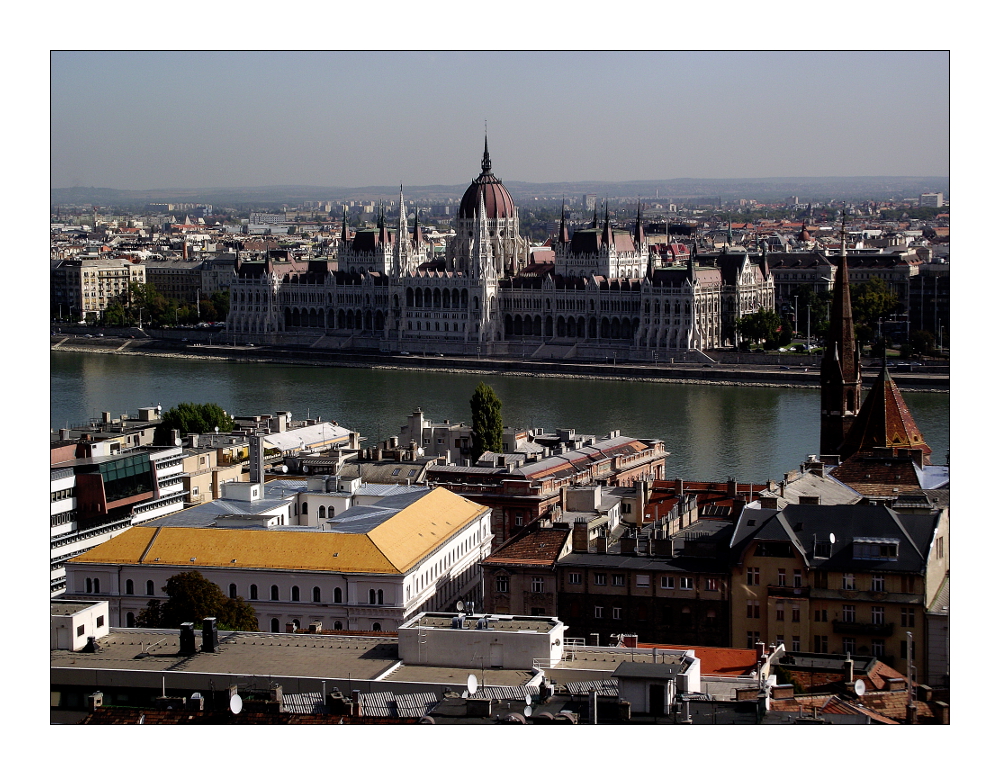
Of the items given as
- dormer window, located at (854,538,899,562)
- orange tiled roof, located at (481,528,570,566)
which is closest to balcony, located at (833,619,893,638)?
dormer window, located at (854,538,899,562)

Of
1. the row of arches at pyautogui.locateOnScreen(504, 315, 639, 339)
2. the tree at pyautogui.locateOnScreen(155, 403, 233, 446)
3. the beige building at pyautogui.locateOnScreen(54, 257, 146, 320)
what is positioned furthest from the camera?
the beige building at pyautogui.locateOnScreen(54, 257, 146, 320)

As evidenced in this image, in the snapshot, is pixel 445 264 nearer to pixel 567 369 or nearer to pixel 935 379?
pixel 567 369

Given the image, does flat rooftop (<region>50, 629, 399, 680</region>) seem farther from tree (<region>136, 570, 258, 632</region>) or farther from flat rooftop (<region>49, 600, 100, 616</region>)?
tree (<region>136, 570, 258, 632</region>)

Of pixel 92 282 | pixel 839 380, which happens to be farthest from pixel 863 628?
pixel 92 282

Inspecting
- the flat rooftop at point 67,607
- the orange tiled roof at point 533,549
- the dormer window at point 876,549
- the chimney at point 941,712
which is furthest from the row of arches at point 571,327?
the chimney at point 941,712

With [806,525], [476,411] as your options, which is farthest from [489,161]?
[806,525]

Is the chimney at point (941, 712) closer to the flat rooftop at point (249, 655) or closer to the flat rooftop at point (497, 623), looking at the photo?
the flat rooftop at point (497, 623)

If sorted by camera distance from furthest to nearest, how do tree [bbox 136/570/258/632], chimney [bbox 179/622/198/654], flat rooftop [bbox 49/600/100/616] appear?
tree [bbox 136/570/258/632], flat rooftop [bbox 49/600/100/616], chimney [bbox 179/622/198/654]

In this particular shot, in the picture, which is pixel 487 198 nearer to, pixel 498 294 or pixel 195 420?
pixel 498 294
